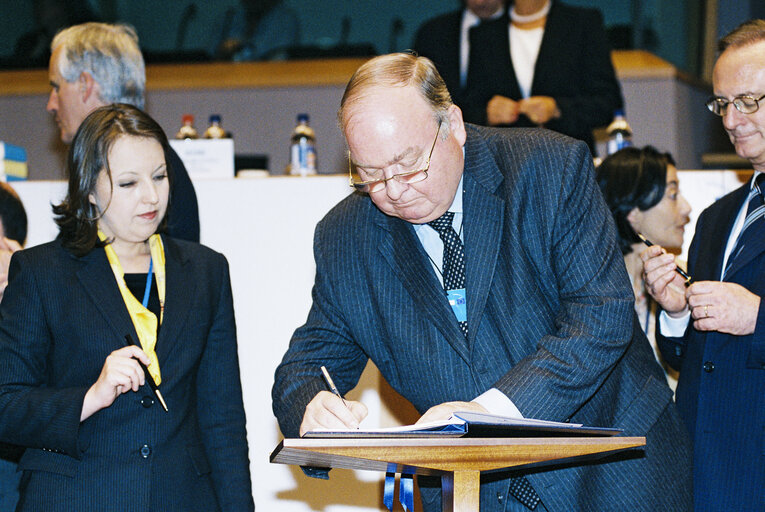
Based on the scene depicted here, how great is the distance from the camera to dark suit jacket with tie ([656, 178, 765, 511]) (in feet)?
7.84

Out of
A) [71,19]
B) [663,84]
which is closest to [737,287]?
[663,84]

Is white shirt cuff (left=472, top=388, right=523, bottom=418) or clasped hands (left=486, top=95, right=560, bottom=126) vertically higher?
clasped hands (left=486, top=95, right=560, bottom=126)

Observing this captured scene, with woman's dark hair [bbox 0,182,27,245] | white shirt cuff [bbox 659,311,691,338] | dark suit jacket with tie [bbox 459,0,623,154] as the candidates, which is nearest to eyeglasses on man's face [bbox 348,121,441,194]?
white shirt cuff [bbox 659,311,691,338]

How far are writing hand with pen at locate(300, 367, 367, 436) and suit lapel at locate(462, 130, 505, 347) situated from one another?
0.32 metres

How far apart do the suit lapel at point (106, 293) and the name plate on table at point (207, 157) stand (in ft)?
3.89

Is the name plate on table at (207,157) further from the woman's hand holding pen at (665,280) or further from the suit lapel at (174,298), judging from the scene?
the woman's hand holding pen at (665,280)

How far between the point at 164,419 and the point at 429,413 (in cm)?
89

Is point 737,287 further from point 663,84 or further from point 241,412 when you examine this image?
point 663,84

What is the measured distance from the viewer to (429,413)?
171 cm

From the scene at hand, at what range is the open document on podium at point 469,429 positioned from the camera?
1523 millimetres

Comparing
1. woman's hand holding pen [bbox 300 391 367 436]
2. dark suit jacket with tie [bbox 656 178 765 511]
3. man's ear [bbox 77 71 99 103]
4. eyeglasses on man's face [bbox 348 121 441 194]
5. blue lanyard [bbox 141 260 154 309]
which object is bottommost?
dark suit jacket with tie [bbox 656 178 765 511]

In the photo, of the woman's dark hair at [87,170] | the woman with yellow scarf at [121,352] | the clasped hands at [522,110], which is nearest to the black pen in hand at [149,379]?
the woman with yellow scarf at [121,352]

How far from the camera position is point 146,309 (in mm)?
2408

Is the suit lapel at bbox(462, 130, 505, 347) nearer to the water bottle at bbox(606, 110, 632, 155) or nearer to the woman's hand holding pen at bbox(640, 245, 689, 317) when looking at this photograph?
the woman's hand holding pen at bbox(640, 245, 689, 317)
